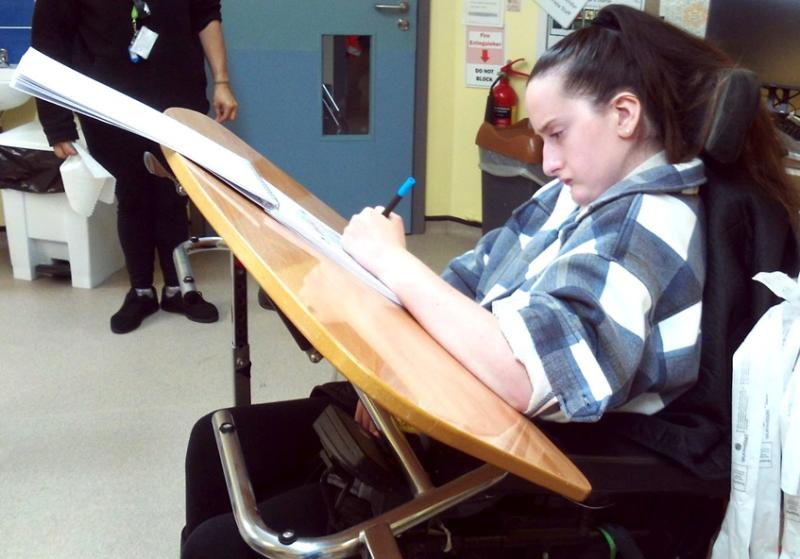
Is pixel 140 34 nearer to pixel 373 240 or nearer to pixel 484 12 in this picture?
pixel 484 12

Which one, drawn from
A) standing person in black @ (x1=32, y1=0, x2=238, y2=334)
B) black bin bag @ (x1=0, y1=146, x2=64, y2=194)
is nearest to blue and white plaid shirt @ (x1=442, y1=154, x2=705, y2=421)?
standing person in black @ (x1=32, y1=0, x2=238, y2=334)

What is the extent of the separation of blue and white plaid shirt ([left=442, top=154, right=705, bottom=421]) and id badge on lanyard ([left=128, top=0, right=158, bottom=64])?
188 centimetres

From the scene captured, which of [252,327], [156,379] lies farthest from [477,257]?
[252,327]

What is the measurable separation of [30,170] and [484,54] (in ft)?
6.18

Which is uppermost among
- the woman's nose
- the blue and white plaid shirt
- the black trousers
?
the woman's nose

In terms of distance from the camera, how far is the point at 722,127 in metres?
0.83

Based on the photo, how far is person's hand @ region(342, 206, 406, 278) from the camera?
2.79 feet

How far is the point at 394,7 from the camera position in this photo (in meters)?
3.46

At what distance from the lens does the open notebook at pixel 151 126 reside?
770 millimetres

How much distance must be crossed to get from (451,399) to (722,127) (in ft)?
1.42

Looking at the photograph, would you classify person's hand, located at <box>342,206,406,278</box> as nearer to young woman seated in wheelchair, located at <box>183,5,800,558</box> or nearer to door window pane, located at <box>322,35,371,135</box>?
young woman seated in wheelchair, located at <box>183,5,800,558</box>

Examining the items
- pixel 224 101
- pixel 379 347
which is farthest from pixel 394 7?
pixel 379 347

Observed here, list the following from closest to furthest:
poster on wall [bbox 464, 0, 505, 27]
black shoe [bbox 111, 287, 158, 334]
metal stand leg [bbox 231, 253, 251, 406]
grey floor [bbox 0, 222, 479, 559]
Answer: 1. metal stand leg [bbox 231, 253, 251, 406]
2. grey floor [bbox 0, 222, 479, 559]
3. black shoe [bbox 111, 287, 158, 334]
4. poster on wall [bbox 464, 0, 505, 27]

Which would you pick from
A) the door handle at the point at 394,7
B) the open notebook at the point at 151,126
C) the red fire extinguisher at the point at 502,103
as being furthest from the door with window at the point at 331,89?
the open notebook at the point at 151,126
